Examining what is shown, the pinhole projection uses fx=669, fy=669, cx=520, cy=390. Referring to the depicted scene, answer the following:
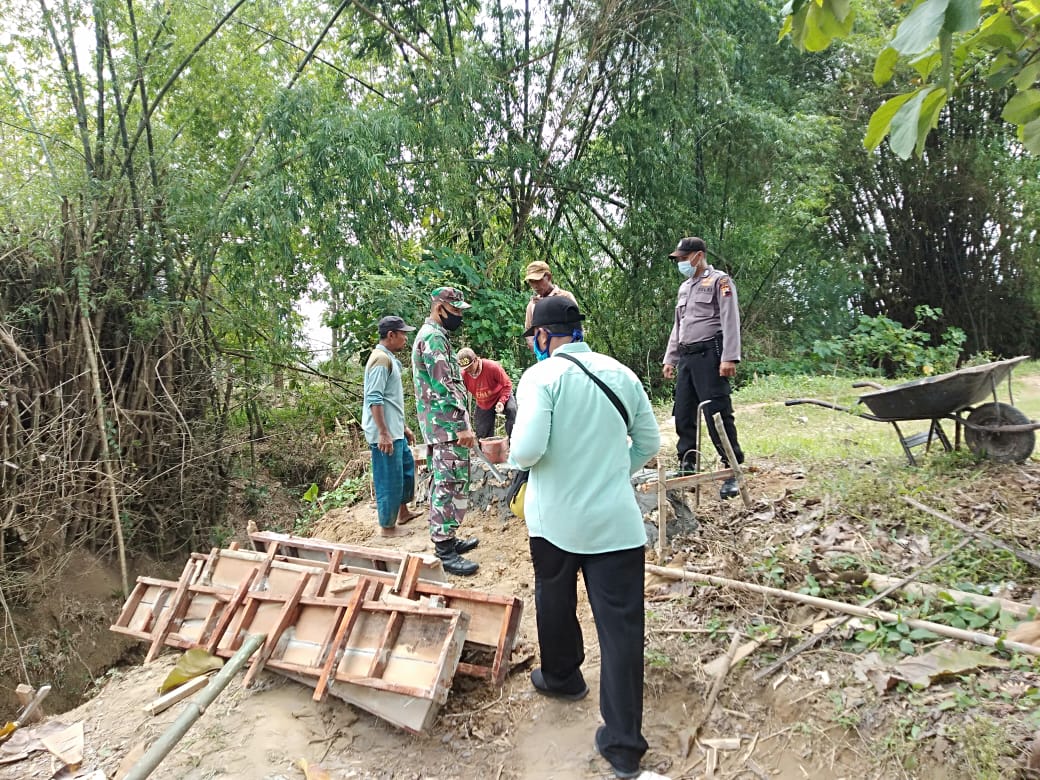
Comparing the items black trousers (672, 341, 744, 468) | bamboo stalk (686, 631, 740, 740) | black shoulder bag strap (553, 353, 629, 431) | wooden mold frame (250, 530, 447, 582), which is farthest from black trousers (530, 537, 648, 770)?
black trousers (672, 341, 744, 468)

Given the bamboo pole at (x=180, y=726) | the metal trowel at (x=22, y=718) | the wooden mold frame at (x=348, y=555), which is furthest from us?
the wooden mold frame at (x=348, y=555)

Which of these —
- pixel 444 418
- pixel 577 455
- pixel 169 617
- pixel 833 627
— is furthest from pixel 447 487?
pixel 833 627

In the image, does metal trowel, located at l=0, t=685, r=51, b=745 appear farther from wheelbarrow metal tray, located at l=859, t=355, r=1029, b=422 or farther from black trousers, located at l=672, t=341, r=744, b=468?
wheelbarrow metal tray, located at l=859, t=355, r=1029, b=422

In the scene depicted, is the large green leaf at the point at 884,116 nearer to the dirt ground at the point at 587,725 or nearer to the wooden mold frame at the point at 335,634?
the dirt ground at the point at 587,725

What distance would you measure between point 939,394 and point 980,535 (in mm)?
1105

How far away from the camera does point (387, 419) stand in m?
5.16

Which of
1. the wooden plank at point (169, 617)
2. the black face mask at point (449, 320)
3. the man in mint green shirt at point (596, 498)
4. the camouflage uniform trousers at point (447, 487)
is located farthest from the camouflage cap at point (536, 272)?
the wooden plank at point (169, 617)

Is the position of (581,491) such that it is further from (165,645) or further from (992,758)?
(165,645)

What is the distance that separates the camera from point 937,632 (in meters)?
2.85

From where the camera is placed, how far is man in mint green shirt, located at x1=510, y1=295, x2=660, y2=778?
255 cm

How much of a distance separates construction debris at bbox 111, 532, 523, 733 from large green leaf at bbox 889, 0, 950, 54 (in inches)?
107

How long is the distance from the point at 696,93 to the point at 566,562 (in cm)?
1006

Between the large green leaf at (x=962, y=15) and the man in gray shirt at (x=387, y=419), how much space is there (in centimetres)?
408

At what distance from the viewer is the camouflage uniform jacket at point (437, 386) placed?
4391 millimetres
